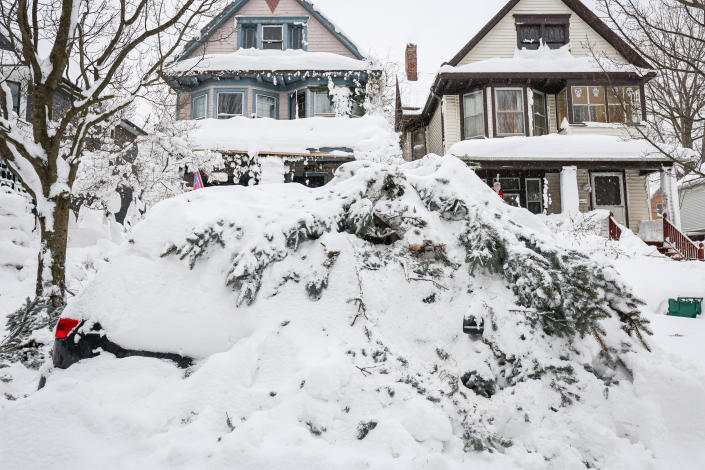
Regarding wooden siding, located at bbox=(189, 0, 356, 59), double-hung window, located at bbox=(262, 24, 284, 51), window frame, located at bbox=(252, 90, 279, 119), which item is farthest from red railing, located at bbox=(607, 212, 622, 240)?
double-hung window, located at bbox=(262, 24, 284, 51)

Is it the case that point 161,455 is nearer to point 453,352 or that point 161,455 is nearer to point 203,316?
point 203,316

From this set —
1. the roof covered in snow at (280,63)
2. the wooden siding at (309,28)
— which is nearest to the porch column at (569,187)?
the roof covered in snow at (280,63)

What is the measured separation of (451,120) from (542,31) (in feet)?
17.3

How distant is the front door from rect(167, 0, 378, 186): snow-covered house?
32.3ft

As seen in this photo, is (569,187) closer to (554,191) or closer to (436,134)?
(554,191)

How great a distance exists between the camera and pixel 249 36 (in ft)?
52.7

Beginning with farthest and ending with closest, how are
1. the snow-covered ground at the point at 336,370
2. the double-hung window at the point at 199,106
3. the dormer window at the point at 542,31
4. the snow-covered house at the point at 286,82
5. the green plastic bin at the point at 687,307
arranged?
the dormer window at the point at 542,31, the double-hung window at the point at 199,106, the snow-covered house at the point at 286,82, the green plastic bin at the point at 687,307, the snow-covered ground at the point at 336,370

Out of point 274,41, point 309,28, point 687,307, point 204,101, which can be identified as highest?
point 309,28

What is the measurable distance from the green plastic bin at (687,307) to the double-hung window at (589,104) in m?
10.2

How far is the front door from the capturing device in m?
15.5

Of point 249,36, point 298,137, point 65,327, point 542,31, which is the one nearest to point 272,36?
point 249,36

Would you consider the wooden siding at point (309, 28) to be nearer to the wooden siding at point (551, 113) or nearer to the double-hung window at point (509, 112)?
the double-hung window at point (509, 112)

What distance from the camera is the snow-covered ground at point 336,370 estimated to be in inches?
99.3

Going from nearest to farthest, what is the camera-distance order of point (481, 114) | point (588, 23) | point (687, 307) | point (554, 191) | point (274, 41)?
point (687, 307), point (481, 114), point (554, 191), point (588, 23), point (274, 41)
